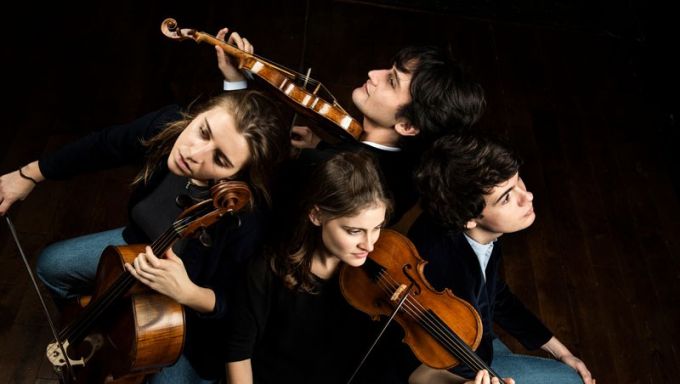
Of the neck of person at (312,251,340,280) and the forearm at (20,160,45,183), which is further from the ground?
the forearm at (20,160,45,183)

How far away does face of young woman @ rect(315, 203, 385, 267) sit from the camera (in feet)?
5.21

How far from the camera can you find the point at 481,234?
74.4 inches

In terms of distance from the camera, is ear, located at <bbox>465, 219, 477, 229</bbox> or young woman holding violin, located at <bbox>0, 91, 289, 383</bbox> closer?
young woman holding violin, located at <bbox>0, 91, 289, 383</bbox>

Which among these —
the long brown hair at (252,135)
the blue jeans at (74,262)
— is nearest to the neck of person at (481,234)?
the long brown hair at (252,135)

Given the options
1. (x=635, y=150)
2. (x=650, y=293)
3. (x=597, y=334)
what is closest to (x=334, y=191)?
(x=597, y=334)

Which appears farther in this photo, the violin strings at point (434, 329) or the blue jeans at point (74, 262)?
the blue jeans at point (74, 262)

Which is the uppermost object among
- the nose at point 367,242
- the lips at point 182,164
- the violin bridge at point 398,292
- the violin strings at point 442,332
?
the lips at point 182,164

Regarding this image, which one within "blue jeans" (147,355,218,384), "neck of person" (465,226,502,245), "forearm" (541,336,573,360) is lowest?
"forearm" (541,336,573,360)

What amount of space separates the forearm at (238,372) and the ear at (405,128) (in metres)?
0.74

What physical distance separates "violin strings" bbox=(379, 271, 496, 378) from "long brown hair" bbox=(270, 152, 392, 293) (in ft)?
0.72

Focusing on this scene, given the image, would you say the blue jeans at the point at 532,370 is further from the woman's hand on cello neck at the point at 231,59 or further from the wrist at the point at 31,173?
the wrist at the point at 31,173

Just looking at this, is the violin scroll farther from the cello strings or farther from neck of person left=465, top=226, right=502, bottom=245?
neck of person left=465, top=226, right=502, bottom=245

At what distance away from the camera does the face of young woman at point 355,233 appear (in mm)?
1588

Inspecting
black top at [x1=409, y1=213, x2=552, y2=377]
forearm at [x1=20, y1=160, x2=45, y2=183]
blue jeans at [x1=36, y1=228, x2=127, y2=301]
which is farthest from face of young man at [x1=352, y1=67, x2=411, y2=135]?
forearm at [x1=20, y1=160, x2=45, y2=183]
